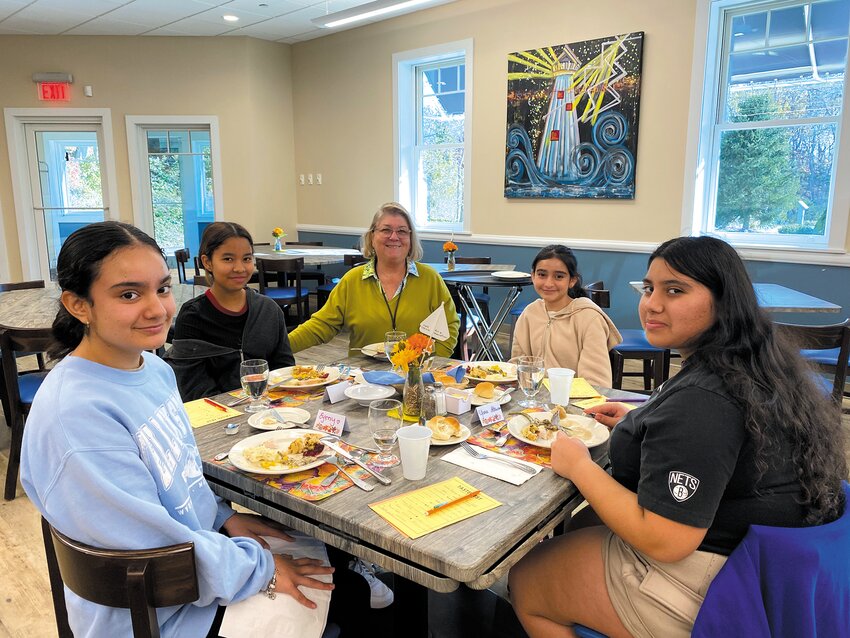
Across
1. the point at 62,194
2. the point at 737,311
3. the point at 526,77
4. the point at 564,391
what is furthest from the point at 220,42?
the point at 737,311

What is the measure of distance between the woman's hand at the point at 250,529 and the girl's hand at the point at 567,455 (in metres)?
0.61

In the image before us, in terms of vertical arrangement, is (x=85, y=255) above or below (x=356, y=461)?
above

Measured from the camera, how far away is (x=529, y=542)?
113 centimetres

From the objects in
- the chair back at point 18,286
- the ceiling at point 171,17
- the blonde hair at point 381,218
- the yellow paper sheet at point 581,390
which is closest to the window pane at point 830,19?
the ceiling at point 171,17

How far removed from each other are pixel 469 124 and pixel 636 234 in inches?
75.9

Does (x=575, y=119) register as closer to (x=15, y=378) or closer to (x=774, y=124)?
(x=774, y=124)

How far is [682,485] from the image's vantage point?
1.06 m

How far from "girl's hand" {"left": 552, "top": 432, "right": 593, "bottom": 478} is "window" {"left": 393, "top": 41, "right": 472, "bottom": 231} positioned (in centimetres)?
481

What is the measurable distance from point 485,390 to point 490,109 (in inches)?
172

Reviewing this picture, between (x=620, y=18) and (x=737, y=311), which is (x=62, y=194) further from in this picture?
(x=737, y=311)

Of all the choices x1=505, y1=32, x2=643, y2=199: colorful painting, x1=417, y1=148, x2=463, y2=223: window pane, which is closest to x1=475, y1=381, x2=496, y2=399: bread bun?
x1=505, y1=32, x2=643, y2=199: colorful painting

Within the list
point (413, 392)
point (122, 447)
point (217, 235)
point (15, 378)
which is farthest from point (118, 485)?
point (15, 378)

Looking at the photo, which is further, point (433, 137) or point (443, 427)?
point (433, 137)

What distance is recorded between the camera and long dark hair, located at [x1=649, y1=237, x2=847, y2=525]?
1081 millimetres
